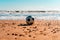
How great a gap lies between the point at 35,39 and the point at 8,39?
2010 millimetres

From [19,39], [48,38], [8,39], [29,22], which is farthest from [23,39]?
[29,22]

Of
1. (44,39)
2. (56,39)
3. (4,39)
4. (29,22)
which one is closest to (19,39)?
(4,39)

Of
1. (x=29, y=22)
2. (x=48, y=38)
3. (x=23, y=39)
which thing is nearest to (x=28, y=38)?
(x=23, y=39)

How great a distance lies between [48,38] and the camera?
42.7ft

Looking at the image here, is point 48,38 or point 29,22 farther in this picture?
point 29,22

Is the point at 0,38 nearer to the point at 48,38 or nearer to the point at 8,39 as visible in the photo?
the point at 8,39

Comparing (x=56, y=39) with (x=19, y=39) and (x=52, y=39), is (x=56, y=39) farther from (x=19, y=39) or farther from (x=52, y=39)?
(x=19, y=39)

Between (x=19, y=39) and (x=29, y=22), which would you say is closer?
(x=19, y=39)

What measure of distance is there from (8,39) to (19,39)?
0.81m

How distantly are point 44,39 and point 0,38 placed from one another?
3.32 meters

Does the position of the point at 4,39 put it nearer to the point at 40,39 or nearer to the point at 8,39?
the point at 8,39

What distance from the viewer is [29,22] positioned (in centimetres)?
2195

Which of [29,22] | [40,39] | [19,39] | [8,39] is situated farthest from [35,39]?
[29,22]

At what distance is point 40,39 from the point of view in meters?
12.7
